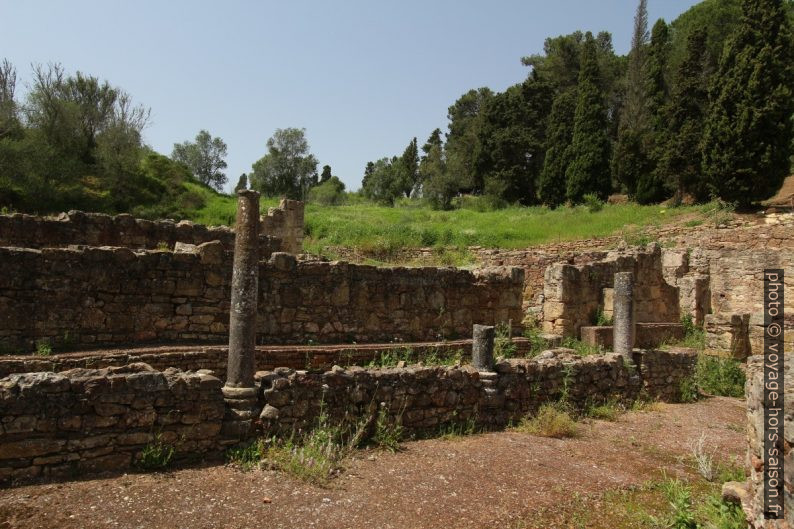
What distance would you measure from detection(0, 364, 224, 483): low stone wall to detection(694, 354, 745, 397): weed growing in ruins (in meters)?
11.6

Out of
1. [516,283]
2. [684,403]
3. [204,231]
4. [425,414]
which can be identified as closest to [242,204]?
[425,414]

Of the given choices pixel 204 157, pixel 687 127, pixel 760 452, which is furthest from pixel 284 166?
pixel 760 452

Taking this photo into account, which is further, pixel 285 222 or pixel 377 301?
pixel 285 222

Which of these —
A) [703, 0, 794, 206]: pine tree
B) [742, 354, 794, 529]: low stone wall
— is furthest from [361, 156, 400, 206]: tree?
[742, 354, 794, 529]: low stone wall

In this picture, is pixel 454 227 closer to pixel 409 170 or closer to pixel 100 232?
pixel 100 232

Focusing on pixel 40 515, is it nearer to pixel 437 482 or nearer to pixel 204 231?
pixel 437 482

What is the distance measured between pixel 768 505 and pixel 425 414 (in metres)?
4.89

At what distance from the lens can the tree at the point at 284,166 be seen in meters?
57.1

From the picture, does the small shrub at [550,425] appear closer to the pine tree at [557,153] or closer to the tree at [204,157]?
the pine tree at [557,153]

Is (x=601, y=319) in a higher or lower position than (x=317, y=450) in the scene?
higher

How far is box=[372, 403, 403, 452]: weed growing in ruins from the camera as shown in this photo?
314 inches

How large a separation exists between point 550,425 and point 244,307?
17.8ft

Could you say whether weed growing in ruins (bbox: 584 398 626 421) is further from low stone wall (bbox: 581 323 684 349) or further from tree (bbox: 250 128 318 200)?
tree (bbox: 250 128 318 200)

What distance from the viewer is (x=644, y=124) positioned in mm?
41125
